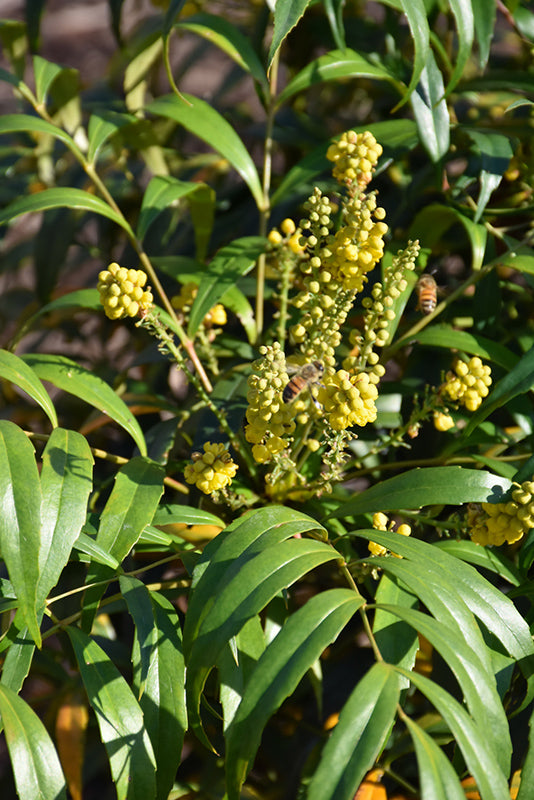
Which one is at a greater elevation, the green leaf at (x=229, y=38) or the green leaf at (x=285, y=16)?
the green leaf at (x=285, y=16)

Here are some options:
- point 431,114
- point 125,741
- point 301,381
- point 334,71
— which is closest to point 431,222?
point 431,114

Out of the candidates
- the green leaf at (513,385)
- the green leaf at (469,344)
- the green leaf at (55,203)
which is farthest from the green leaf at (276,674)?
the green leaf at (55,203)

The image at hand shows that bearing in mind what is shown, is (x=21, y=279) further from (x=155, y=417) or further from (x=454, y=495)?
(x=454, y=495)

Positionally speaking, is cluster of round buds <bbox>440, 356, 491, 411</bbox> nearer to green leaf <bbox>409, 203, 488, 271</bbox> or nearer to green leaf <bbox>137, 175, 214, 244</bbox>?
Result: green leaf <bbox>409, 203, 488, 271</bbox>

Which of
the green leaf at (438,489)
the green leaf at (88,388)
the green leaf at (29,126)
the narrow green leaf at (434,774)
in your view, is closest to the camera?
the narrow green leaf at (434,774)

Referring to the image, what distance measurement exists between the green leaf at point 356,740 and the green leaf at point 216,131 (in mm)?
781

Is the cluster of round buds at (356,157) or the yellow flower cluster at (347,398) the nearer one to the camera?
the yellow flower cluster at (347,398)

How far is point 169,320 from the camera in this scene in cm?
99

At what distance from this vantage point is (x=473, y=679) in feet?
2.08

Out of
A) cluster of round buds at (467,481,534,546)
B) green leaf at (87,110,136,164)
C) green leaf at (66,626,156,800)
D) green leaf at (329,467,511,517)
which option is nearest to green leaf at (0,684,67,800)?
A: green leaf at (66,626,156,800)

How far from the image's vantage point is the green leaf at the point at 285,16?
76cm

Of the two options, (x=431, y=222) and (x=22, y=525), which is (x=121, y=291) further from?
(x=431, y=222)

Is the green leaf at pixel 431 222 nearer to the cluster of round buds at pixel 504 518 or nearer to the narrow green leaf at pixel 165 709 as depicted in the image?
the cluster of round buds at pixel 504 518

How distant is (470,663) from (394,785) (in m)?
0.58
